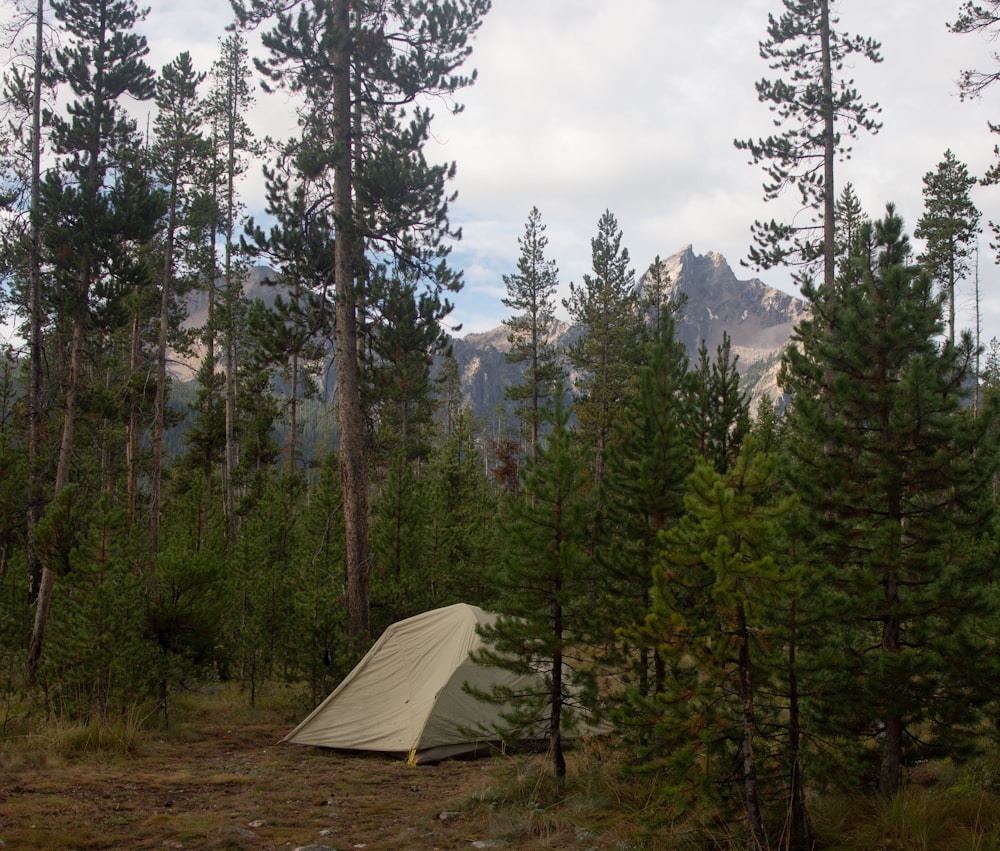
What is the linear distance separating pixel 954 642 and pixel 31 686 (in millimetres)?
11791

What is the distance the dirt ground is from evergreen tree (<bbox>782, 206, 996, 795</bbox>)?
11.3 feet

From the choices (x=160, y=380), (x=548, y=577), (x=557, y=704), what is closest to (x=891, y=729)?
(x=557, y=704)

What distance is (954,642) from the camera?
213 inches

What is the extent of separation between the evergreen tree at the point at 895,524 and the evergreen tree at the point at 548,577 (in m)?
2.22

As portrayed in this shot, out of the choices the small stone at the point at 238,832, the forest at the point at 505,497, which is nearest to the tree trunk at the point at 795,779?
the forest at the point at 505,497

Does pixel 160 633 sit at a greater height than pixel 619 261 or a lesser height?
lesser

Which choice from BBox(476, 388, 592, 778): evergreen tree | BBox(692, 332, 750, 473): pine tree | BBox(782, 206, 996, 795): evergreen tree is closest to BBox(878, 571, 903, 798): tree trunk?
BBox(782, 206, 996, 795): evergreen tree

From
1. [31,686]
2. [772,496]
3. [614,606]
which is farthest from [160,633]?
[772,496]

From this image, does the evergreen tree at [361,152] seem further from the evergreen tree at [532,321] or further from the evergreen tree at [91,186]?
the evergreen tree at [532,321]

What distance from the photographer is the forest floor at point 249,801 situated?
5.80 metres

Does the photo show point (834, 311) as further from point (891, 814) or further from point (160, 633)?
point (160, 633)

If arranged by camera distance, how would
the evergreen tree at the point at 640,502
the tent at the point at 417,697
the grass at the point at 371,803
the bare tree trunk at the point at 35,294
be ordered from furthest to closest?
the bare tree trunk at the point at 35,294 → the tent at the point at 417,697 → the evergreen tree at the point at 640,502 → the grass at the point at 371,803

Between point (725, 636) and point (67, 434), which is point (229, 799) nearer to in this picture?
point (725, 636)

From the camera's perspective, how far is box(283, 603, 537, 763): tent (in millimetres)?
9750
